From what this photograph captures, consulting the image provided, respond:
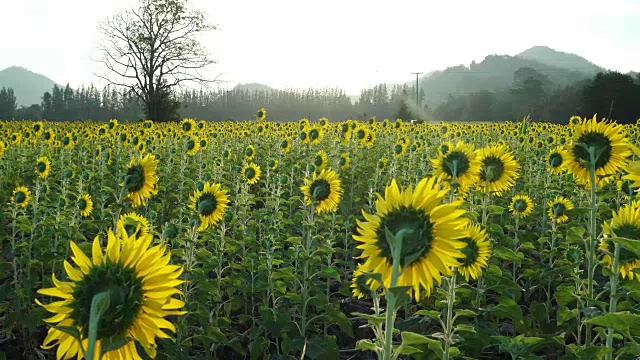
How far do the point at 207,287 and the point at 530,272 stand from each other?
8.06ft

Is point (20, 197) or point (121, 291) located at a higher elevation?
point (121, 291)

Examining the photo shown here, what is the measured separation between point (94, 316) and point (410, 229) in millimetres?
901

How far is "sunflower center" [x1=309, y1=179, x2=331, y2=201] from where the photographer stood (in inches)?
186

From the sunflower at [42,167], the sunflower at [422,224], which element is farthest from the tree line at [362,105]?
the sunflower at [422,224]

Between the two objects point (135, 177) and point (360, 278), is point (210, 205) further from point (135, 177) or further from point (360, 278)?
point (360, 278)

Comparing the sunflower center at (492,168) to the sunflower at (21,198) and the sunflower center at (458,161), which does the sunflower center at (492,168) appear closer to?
the sunflower center at (458,161)

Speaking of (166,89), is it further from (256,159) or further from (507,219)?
(507,219)

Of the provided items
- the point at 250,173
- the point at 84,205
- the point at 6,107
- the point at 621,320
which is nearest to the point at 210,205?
the point at 84,205

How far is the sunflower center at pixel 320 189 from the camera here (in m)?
4.72

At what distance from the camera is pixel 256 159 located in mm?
11625

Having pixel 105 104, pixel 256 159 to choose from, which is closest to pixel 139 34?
pixel 256 159

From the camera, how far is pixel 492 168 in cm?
405

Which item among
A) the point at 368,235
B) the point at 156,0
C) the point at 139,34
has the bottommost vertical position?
the point at 368,235

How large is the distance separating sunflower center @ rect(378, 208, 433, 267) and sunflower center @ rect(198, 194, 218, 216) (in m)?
2.90
